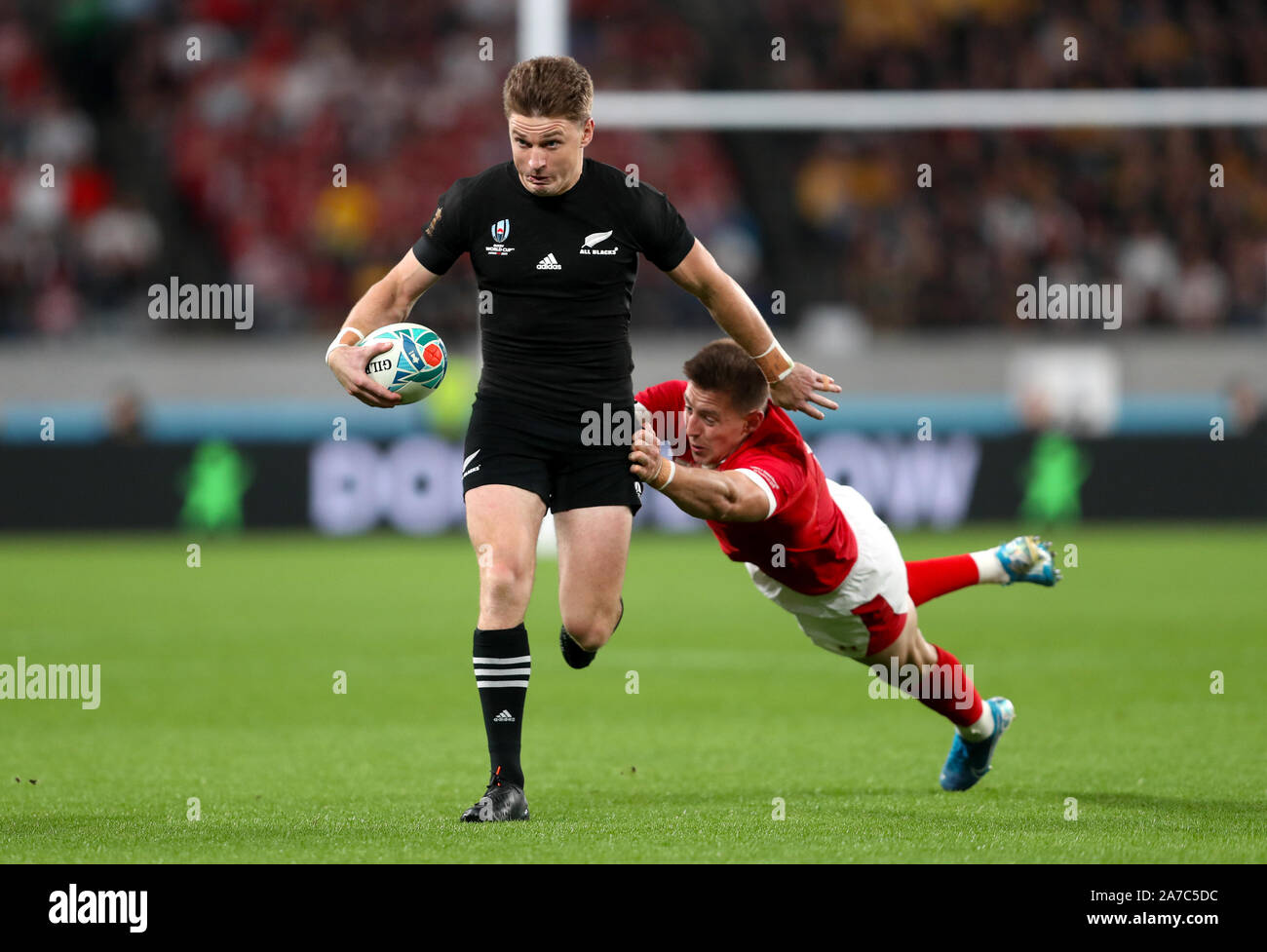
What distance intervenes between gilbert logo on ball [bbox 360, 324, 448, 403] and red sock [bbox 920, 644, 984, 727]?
6.77 feet

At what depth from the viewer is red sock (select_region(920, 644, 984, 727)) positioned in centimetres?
619

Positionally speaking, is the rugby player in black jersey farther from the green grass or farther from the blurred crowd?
the blurred crowd

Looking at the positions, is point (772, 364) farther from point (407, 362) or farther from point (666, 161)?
point (666, 161)

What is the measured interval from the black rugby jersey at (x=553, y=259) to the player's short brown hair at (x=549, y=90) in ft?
1.04

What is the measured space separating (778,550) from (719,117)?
9.31m

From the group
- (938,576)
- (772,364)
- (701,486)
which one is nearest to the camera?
(701,486)

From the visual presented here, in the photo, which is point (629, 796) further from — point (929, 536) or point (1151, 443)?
point (1151, 443)

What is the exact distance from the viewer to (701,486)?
520 centimetres

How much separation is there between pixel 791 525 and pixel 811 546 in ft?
0.46

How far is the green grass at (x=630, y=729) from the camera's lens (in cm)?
525

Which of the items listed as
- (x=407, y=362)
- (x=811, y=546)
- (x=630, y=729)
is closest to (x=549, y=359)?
(x=407, y=362)

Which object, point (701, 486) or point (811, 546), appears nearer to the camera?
point (701, 486)

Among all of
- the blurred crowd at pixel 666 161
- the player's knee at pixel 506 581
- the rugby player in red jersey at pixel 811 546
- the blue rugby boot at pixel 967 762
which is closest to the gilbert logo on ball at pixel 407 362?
the player's knee at pixel 506 581

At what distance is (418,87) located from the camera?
22.8 metres
